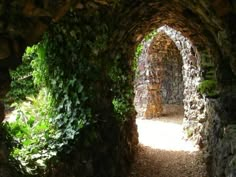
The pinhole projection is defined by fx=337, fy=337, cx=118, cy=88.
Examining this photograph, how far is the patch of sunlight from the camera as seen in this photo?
916cm

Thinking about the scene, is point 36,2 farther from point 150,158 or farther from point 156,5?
point 150,158

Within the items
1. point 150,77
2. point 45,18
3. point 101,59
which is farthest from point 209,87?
point 150,77

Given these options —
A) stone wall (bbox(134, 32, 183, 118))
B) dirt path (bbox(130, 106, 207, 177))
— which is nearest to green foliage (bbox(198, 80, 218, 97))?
dirt path (bbox(130, 106, 207, 177))

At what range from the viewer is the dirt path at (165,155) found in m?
7.00

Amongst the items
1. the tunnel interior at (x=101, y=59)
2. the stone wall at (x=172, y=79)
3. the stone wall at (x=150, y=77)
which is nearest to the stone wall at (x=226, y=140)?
the tunnel interior at (x=101, y=59)

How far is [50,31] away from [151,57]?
29.7 feet

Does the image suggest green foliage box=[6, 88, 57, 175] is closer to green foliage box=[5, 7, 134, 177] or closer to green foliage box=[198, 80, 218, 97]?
green foliage box=[5, 7, 134, 177]

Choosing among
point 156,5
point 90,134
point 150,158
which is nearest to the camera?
point 90,134

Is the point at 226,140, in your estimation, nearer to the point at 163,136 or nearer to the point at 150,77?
the point at 163,136

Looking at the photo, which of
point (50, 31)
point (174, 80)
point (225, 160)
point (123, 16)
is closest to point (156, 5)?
point (123, 16)

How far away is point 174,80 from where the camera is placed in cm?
1598

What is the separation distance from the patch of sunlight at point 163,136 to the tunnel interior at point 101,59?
7.05ft

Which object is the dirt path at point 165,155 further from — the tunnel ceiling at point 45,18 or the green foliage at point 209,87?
the tunnel ceiling at point 45,18

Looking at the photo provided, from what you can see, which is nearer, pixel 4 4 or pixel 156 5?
pixel 4 4
